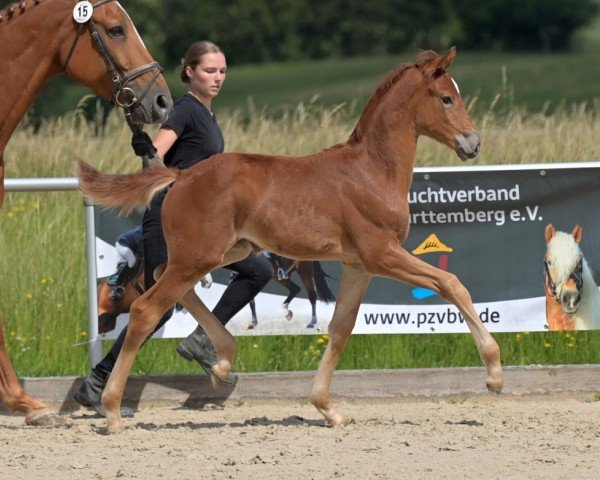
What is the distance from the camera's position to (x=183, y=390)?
285 inches

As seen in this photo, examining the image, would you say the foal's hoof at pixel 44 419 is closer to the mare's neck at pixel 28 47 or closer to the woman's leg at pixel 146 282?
the woman's leg at pixel 146 282

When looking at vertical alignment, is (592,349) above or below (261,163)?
below

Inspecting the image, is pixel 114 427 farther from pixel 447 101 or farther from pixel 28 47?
pixel 447 101

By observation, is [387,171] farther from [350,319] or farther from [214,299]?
[214,299]

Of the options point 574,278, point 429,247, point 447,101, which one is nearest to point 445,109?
point 447,101

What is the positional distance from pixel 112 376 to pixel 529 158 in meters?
4.47

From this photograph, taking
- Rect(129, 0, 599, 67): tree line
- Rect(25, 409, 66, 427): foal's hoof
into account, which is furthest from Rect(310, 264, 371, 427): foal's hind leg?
Rect(129, 0, 599, 67): tree line

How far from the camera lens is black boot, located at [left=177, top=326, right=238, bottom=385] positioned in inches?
268

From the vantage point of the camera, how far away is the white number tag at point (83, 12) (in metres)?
6.19

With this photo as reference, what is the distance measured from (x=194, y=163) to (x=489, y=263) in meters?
1.91

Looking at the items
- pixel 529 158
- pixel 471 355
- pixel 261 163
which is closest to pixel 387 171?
pixel 261 163

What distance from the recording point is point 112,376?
20.4ft

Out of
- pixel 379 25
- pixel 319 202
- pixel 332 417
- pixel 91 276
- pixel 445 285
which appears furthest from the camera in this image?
pixel 379 25

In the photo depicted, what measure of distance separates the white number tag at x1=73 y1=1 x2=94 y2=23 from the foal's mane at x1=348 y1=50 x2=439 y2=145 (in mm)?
1469
